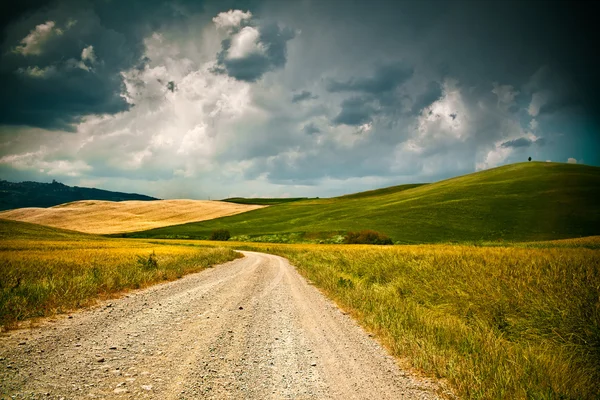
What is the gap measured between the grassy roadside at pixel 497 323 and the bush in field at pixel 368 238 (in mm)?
45605

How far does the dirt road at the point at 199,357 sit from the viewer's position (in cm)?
455

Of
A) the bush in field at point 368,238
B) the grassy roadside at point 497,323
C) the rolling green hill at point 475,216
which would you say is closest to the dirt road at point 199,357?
the grassy roadside at point 497,323

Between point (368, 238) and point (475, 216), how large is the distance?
25.9 meters

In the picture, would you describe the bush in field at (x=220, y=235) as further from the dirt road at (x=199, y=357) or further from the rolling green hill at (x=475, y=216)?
the dirt road at (x=199, y=357)

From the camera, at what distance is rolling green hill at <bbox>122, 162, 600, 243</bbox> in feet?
191

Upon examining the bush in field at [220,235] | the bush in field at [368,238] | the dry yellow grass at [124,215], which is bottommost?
the bush in field at [220,235]

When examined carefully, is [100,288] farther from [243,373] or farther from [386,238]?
[386,238]

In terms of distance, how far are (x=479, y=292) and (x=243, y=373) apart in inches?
315

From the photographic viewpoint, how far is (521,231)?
2231 inches

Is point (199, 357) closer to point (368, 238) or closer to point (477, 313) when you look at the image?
point (477, 313)

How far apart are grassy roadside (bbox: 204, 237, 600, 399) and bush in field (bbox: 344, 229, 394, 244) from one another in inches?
1795

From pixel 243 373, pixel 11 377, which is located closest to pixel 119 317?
pixel 11 377

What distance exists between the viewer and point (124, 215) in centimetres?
11450

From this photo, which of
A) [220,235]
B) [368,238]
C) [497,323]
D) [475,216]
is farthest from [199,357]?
[220,235]
